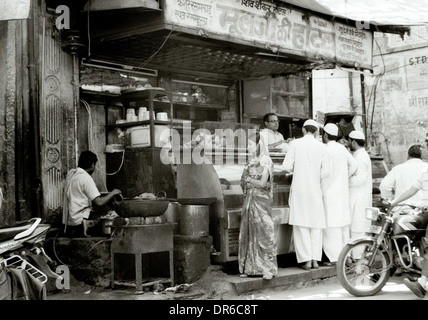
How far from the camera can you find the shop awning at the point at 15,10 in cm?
627

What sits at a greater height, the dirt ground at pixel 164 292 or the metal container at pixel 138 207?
the metal container at pixel 138 207

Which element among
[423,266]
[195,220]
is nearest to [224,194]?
[195,220]

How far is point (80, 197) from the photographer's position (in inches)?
309

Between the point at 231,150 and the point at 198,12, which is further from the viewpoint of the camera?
the point at 231,150

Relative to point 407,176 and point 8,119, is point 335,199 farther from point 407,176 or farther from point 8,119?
point 8,119

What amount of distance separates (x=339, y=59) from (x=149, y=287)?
577 centimetres

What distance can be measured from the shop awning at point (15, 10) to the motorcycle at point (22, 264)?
8.01 ft

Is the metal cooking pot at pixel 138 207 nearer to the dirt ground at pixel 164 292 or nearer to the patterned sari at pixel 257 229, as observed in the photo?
the dirt ground at pixel 164 292

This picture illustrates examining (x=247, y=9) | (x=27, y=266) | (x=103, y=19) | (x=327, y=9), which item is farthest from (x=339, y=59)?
(x=27, y=266)

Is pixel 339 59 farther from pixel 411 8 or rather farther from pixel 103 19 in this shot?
pixel 103 19

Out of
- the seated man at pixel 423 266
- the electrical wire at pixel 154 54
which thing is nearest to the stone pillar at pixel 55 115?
the electrical wire at pixel 154 54

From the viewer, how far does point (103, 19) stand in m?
8.11

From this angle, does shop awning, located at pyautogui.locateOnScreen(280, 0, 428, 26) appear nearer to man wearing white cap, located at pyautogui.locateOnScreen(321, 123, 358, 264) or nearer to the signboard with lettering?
the signboard with lettering

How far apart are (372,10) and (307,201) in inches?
156
